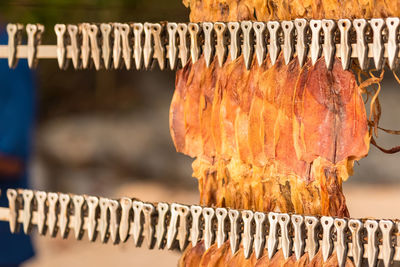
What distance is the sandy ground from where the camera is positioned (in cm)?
408

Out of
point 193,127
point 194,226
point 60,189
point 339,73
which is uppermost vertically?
point 339,73

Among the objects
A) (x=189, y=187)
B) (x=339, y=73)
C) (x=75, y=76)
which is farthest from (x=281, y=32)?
(x=75, y=76)

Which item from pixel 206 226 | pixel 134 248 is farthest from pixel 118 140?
pixel 206 226

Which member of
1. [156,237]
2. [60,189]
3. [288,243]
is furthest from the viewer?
[60,189]

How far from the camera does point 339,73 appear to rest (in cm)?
118

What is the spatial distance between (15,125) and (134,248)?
2178 millimetres

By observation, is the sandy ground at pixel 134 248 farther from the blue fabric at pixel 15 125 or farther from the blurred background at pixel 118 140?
the blue fabric at pixel 15 125

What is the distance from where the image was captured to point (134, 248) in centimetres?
421

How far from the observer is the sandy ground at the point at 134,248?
4078 mm

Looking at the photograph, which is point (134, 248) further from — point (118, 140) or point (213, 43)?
point (213, 43)

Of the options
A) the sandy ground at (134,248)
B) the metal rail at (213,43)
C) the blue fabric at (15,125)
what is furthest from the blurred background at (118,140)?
the metal rail at (213,43)

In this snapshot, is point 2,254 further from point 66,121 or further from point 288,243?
point 66,121

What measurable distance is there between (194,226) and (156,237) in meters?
0.09

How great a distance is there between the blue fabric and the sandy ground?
5.60 feet
